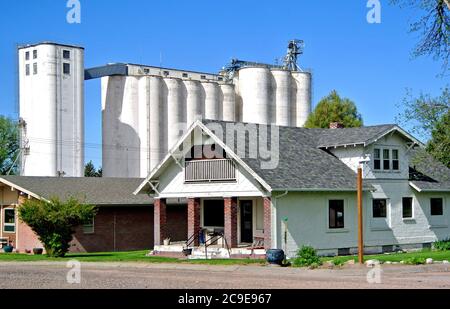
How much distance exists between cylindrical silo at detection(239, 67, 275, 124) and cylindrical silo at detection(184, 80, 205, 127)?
5.51m

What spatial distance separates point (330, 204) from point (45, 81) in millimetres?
46180

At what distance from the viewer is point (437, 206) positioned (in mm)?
41625

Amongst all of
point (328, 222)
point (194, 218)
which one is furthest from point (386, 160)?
point (194, 218)

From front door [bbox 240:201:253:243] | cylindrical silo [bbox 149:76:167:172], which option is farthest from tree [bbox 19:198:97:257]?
cylindrical silo [bbox 149:76:167:172]

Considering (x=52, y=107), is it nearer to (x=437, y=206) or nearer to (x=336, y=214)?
(x=437, y=206)

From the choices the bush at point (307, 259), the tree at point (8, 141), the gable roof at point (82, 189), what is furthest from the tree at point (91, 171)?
the bush at point (307, 259)

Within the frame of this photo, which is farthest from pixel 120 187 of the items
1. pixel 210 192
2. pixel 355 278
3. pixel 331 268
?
pixel 355 278

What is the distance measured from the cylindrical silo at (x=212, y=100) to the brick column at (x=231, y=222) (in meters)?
48.0

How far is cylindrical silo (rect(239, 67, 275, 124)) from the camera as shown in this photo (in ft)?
275

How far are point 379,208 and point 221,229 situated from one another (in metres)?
8.09

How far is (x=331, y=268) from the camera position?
2781 centimetres

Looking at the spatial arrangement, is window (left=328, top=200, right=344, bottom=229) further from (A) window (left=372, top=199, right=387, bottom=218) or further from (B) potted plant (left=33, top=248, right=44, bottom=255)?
(B) potted plant (left=33, top=248, right=44, bottom=255)

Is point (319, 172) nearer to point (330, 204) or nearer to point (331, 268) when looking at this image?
point (330, 204)
